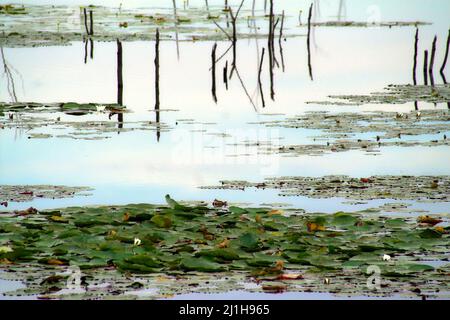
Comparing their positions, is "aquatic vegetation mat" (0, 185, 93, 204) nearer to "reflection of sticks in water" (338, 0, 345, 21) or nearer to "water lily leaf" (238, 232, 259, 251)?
"water lily leaf" (238, 232, 259, 251)

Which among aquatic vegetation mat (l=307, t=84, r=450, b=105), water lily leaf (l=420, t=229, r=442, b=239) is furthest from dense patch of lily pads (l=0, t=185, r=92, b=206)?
aquatic vegetation mat (l=307, t=84, r=450, b=105)

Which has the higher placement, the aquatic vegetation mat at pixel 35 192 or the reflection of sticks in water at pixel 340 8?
the reflection of sticks in water at pixel 340 8

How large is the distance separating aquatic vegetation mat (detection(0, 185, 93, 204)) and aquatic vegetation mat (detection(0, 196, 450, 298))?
486 millimetres

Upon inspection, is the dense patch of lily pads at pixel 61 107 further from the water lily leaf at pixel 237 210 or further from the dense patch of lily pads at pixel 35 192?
the water lily leaf at pixel 237 210

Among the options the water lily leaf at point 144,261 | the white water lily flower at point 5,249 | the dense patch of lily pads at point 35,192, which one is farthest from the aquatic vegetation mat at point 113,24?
the water lily leaf at point 144,261

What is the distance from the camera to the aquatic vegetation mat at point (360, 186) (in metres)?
7.44

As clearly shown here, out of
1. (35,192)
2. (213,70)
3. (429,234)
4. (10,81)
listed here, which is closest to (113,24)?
(213,70)

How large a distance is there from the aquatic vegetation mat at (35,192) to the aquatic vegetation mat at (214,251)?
19.1 inches

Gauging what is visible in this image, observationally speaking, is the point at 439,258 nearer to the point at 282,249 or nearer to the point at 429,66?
the point at 282,249

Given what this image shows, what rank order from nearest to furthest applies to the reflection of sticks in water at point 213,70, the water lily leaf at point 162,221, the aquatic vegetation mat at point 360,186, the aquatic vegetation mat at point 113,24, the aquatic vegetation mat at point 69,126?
the water lily leaf at point 162,221
the aquatic vegetation mat at point 360,186
the aquatic vegetation mat at point 69,126
the reflection of sticks in water at point 213,70
the aquatic vegetation mat at point 113,24

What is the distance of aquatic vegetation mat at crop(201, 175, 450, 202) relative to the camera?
24.4 ft
